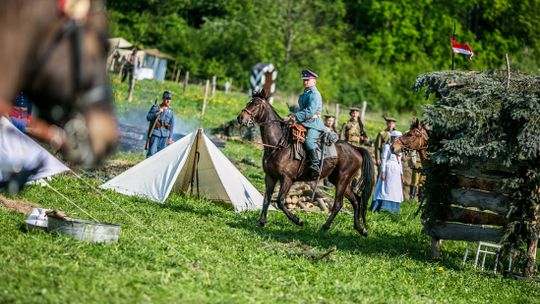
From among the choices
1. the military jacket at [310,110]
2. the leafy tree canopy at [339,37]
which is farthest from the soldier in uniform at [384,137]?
the leafy tree canopy at [339,37]

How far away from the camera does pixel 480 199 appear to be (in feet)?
45.6

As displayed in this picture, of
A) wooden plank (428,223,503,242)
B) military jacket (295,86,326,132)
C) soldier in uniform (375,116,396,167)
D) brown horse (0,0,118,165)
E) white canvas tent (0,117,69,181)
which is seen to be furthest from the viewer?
soldier in uniform (375,116,396,167)

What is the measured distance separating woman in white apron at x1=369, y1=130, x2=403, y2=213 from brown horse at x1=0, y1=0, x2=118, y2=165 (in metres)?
15.1

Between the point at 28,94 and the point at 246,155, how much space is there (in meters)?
21.7

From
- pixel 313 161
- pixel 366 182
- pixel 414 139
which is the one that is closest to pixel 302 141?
pixel 313 161

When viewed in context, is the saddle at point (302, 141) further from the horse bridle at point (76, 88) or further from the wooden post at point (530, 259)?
the horse bridle at point (76, 88)

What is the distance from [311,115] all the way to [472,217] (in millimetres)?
3373

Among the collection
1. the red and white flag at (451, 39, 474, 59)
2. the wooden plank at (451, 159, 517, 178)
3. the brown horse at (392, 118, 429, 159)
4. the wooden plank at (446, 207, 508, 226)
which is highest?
the red and white flag at (451, 39, 474, 59)

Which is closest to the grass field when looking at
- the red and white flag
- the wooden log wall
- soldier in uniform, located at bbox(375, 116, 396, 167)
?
the wooden log wall

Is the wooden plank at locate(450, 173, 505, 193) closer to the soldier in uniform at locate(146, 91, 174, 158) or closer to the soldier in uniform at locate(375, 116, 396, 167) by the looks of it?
the soldier in uniform at locate(146, 91, 174, 158)

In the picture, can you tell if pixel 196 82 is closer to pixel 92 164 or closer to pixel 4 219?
pixel 4 219

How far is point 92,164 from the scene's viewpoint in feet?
19.9

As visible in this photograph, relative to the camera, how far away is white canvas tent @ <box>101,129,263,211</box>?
16875mm

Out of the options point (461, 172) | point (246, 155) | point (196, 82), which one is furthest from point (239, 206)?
point (196, 82)
